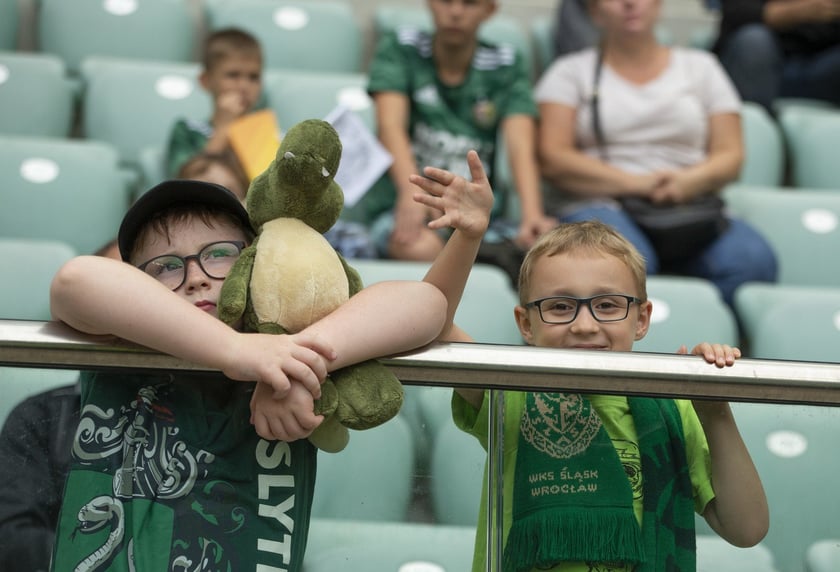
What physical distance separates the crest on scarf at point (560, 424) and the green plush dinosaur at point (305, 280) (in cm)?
15

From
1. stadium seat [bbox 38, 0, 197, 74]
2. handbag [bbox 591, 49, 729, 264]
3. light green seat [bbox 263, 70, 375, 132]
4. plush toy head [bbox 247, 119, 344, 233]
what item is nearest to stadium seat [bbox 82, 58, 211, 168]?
light green seat [bbox 263, 70, 375, 132]

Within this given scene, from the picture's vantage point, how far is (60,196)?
2498 millimetres

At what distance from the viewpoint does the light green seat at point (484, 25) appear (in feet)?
10.8

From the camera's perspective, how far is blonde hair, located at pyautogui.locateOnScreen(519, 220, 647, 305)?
4.58 ft

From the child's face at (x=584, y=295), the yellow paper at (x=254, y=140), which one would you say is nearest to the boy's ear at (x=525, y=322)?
the child's face at (x=584, y=295)

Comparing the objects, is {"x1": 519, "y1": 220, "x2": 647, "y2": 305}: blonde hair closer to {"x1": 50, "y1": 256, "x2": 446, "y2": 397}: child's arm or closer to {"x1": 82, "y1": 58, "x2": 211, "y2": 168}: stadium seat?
{"x1": 50, "y1": 256, "x2": 446, "y2": 397}: child's arm

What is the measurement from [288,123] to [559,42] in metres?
0.81

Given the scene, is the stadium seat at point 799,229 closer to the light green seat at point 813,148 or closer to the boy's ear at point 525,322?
the light green seat at point 813,148

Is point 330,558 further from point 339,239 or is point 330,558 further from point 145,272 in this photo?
point 339,239

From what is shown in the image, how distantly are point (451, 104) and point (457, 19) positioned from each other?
0.19m

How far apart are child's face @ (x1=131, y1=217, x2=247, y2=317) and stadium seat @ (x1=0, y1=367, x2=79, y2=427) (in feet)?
0.44

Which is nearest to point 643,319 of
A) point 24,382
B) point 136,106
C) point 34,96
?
point 24,382

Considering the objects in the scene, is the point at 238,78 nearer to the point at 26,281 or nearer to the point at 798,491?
the point at 26,281

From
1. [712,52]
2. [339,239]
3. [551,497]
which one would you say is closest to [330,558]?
[551,497]
